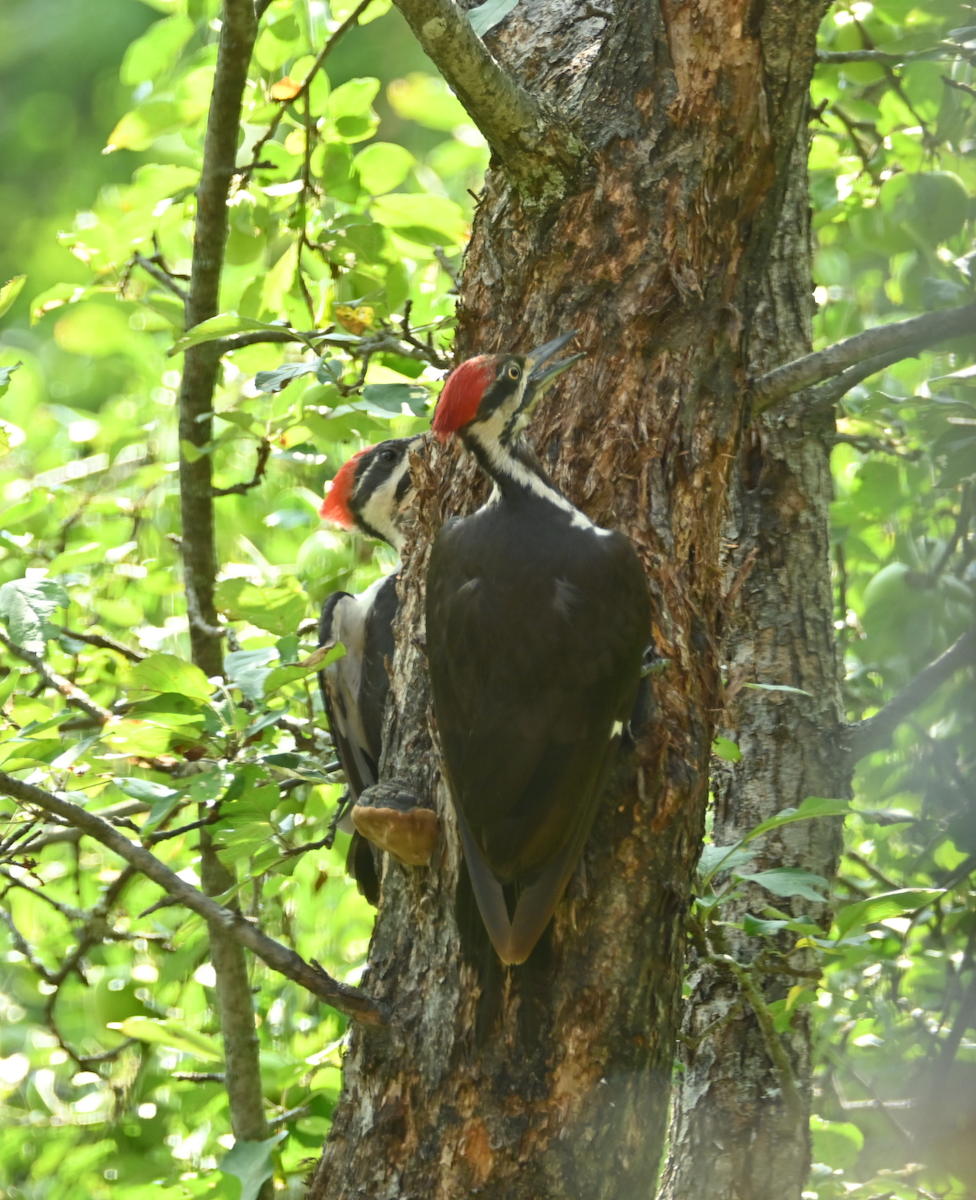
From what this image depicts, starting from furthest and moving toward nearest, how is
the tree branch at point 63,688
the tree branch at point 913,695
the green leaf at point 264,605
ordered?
1. the tree branch at point 63,688
2. the green leaf at point 264,605
3. the tree branch at point 913,695

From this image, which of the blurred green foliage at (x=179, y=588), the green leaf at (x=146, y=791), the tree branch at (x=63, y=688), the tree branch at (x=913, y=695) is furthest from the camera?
the tree branch at (x=63, y=688)

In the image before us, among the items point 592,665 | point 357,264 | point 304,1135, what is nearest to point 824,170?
point 357,264

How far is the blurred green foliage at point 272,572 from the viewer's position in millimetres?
1670

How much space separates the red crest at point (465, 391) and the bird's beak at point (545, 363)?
0.20 feet

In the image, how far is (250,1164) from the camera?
184 centimetres

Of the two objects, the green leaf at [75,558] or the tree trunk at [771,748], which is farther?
the green leaf at [75,558]

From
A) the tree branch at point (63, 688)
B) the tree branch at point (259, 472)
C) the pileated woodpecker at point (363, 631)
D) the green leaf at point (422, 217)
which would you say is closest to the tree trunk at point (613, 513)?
the green leaf at point (422, 217)

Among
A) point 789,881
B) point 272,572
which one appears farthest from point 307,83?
point 789,881

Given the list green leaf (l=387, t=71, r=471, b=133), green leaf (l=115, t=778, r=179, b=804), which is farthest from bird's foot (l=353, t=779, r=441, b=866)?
green leaf (l=387, t=71, r=471, b=133)

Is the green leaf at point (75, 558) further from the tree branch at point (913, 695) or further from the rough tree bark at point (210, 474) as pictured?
the tree branch at point (913, 695)

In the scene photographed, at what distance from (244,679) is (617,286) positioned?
0.81 metres

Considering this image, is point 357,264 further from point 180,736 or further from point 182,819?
point 182,819

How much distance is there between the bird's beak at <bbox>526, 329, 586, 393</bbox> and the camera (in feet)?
5.54

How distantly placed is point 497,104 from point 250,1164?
1.64m
